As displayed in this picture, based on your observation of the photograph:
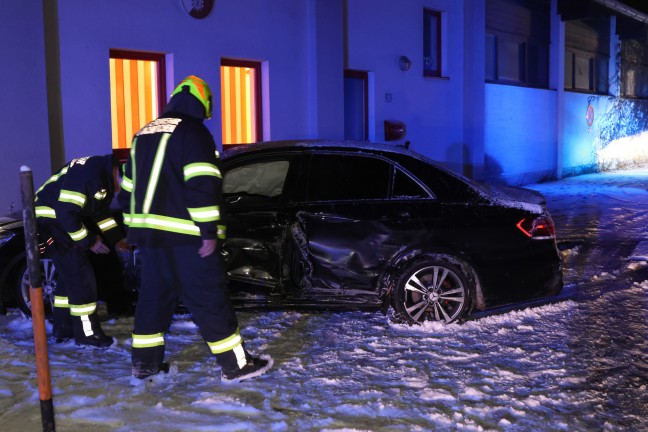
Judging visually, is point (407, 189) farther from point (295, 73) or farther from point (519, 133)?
point (519, 133)

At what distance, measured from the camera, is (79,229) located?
5625mm

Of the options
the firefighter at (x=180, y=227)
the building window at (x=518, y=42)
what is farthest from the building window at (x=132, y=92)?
the building window at (x=518, y=42)

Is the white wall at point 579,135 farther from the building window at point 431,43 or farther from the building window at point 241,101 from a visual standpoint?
the building window at point 241,101

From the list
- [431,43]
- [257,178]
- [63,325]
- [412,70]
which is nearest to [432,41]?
[431,43]

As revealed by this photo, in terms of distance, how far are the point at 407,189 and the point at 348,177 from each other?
505 mm

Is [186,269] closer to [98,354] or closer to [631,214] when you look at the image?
[98,354]

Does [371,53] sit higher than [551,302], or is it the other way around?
[371,53]

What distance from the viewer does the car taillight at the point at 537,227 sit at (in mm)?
6508

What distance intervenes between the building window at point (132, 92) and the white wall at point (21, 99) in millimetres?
1148

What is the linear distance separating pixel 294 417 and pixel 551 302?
12.0 feet

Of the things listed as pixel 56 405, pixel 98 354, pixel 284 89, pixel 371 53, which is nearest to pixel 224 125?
pixel 284 89

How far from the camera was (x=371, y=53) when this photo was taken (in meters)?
13.8

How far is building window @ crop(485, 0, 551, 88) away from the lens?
60.3 ft

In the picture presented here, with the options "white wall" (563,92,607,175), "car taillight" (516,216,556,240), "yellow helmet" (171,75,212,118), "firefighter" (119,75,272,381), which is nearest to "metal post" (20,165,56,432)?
"firefighter" (119,75,272,381)
